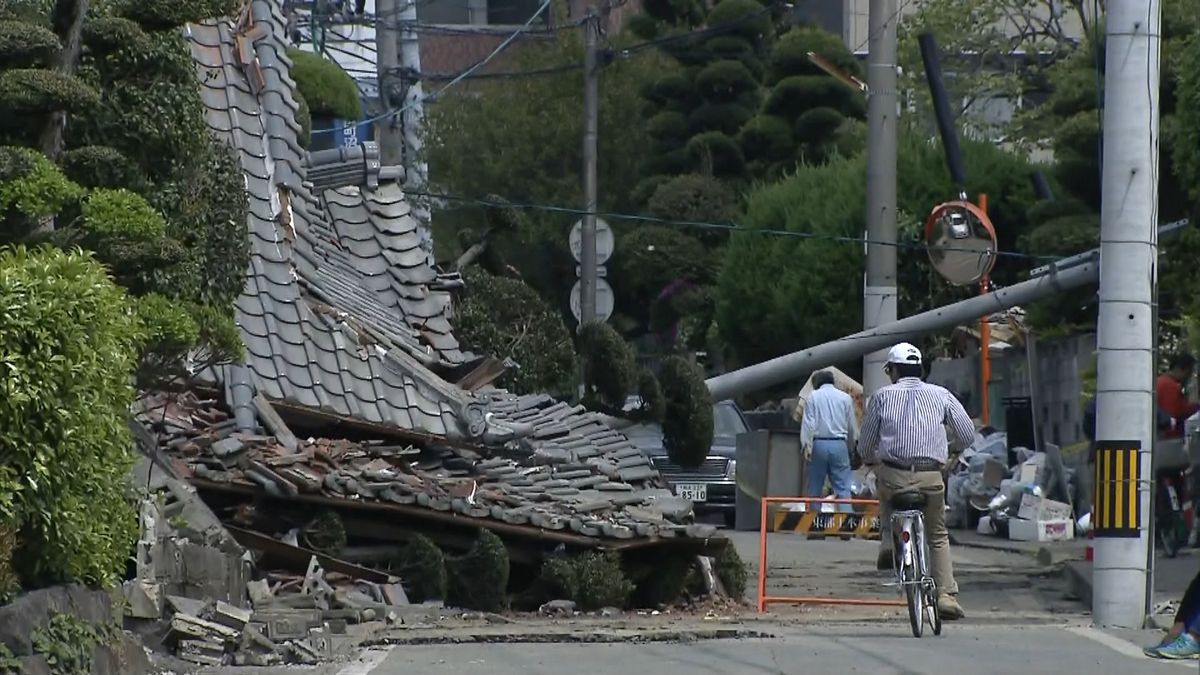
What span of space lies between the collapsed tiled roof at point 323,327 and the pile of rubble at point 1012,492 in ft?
18.1

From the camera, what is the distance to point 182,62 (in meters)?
12.2

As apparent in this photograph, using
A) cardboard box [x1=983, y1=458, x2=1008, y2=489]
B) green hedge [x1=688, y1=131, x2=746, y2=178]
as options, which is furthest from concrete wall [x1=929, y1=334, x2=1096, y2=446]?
green hedge [x1=688, y1=131, x2=746, y2=178]

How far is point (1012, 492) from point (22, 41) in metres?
15.8

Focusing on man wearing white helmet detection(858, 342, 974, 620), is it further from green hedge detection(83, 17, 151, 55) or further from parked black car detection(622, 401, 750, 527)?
parked black car detection(622, 401, 750, 527)

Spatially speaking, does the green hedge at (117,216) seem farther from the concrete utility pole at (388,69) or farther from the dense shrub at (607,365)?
the concrete utility pole at (388,69)

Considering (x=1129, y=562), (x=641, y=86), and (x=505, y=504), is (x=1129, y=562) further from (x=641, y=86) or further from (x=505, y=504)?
(x=641, y=86)

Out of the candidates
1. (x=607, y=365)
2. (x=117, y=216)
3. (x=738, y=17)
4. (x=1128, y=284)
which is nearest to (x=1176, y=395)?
(x=607, y=365)

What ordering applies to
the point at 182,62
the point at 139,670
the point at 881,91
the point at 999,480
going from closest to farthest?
1. the point at 139,670
2. the point at 182,62
3. the point at 881,91
4. the point at 999,480

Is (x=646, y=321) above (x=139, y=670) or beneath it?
above

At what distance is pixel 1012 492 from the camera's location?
24312 millimetres

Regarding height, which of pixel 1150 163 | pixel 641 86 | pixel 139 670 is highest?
pixel 641 86

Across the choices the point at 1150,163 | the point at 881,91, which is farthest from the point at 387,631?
the point at 881,91

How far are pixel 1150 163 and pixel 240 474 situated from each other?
660 cm

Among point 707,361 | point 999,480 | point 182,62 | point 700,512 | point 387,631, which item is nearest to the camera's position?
point 182,62
